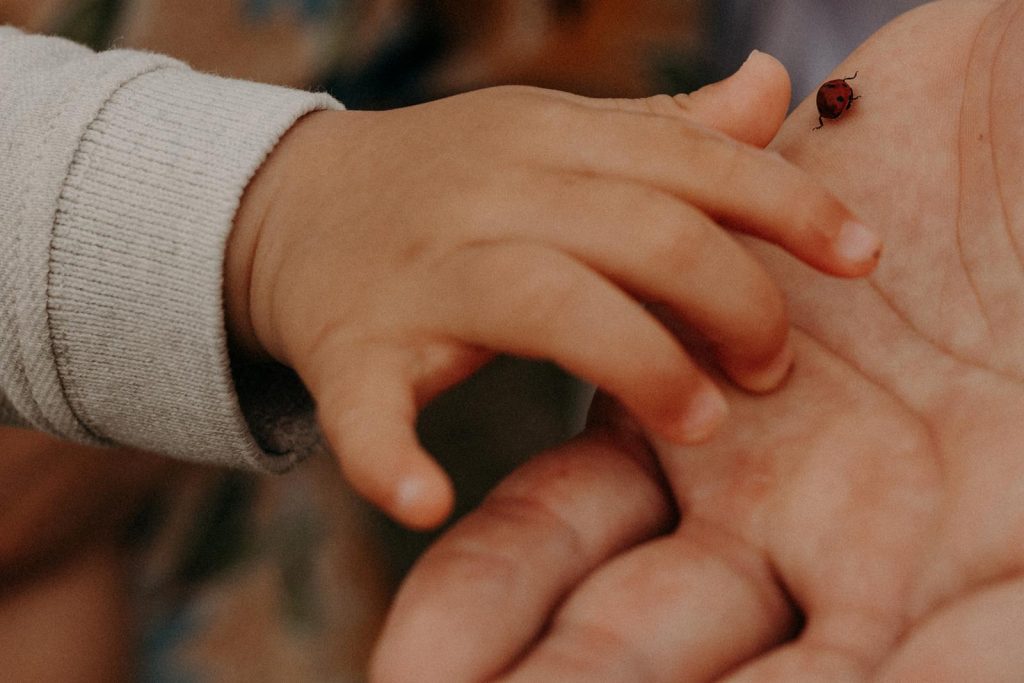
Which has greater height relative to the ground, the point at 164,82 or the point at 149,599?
the point at 164,82

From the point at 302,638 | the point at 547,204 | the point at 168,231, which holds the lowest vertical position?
the point at 302,638

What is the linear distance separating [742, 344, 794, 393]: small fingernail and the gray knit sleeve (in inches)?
12.6

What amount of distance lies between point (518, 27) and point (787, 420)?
0.51 m

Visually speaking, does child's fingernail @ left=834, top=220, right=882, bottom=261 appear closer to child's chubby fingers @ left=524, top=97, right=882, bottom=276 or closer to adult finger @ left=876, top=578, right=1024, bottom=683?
child's chubby fingers @ left=524, top=97, right=882, bottom=276

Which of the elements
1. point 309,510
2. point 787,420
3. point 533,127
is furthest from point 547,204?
point 309,510

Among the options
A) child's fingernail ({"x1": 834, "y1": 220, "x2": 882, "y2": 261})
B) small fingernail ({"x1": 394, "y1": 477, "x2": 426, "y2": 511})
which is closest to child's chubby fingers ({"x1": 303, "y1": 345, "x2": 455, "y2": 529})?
small fingernail ({"x1": 394, "y1": 477, "x2": 426, "y2": 511})

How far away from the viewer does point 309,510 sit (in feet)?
2.52

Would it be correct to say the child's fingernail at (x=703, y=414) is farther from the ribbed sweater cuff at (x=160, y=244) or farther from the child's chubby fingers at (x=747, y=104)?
the ribbed sweater cuff at (x=160, y=244)

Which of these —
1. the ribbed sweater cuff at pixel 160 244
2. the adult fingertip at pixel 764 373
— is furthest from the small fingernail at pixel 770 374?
the ribbed sweater cuff at pixel 160 244

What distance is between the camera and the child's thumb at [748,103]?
20.2 inches

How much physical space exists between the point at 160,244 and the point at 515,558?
0.31 metres

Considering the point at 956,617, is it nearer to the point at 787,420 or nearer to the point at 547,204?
the point at 787,420

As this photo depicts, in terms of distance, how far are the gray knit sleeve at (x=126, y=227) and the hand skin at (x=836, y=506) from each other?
9.6 inches

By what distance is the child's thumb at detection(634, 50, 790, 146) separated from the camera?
1.68 feet
